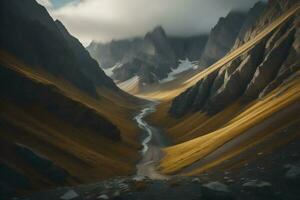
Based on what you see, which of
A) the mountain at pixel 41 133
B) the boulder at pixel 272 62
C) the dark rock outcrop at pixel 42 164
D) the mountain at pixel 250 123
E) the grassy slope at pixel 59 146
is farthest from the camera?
the boulder at pixel 272 62

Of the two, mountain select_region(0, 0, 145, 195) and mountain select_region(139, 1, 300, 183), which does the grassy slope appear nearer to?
mountain select_region(0, 0, 145, 195)

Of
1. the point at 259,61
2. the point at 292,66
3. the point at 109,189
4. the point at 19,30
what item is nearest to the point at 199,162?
the point at 109,189

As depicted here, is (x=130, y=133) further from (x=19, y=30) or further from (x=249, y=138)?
(x=249, y=138)

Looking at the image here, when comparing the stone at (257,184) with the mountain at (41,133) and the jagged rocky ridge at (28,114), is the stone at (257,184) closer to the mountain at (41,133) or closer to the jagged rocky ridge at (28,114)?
the jagged rocky ridge at (28,114)

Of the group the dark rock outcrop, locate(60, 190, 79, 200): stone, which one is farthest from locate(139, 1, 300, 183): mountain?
the dark rock outcrop

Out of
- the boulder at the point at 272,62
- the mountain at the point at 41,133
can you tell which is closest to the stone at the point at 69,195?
the mountain at the point at 41,133

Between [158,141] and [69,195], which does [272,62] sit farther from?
[69,195]

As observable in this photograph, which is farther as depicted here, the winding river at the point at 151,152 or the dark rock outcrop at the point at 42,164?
the winding river at the point at 151,152

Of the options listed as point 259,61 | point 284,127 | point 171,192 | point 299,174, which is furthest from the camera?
point 259,61

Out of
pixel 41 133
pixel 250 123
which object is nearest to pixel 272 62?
pixel 250 123

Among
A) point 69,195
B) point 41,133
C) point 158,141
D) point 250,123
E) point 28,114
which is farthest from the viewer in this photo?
point 158,141

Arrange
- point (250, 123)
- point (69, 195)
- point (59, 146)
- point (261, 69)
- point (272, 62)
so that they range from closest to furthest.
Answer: point (69, 195), point (59, 146), point (250, 123), point (272, 62), point (261, 69)
